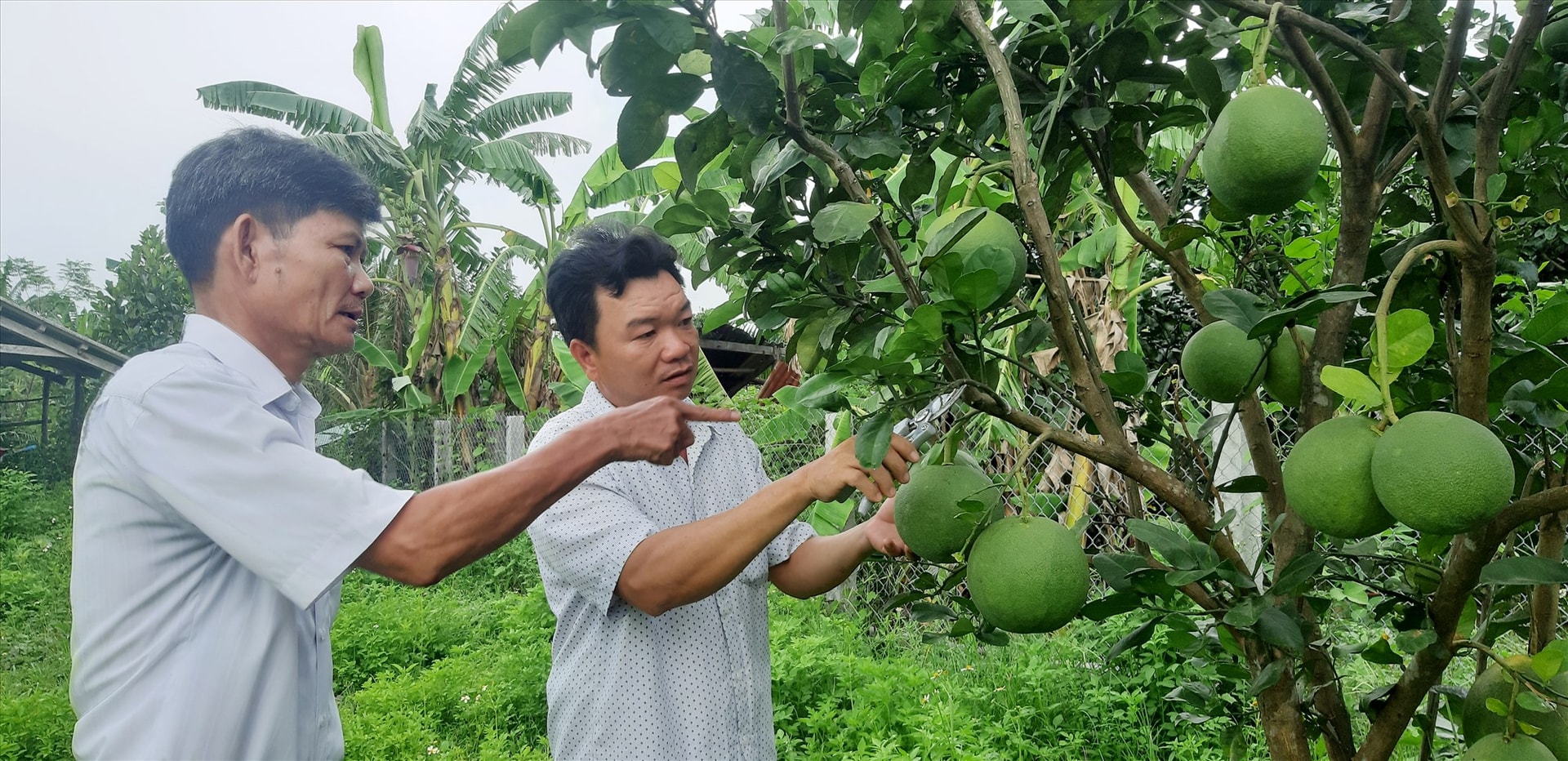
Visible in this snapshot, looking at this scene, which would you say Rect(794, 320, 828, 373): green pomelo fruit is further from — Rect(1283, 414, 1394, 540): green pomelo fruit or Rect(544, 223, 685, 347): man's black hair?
Rect(544, 223, 685, 347): man's black hair

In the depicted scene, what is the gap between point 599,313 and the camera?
1820 mm

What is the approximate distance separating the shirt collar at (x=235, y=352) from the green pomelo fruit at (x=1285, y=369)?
4.01ft

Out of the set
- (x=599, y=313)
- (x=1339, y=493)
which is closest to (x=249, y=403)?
(x=599, y=313)

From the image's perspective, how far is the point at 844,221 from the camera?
3.00 feet

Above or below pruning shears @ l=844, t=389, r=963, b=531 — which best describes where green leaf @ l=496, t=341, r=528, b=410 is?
above

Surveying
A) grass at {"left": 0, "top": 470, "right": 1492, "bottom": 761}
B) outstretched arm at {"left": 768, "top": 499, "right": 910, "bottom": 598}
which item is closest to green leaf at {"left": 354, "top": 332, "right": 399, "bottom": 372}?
grass at {"left": 0, "top": 470, "right": 1492, "bottom": 761}

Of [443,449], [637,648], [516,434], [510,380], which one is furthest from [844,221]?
[443,449]

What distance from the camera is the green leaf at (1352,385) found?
0.77m

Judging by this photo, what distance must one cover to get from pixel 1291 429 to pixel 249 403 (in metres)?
4.29

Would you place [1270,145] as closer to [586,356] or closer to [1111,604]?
[1111,604]

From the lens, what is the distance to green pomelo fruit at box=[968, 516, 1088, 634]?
0.92 m

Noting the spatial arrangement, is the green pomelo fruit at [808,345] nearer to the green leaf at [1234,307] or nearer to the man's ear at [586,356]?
the green leaf at [1234,307]

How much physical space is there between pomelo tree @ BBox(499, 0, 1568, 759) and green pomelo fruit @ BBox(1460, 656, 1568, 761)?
30mm

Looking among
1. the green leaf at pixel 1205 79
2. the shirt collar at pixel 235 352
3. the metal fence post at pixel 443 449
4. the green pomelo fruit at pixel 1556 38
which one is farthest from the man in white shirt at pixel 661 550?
the metal fence post at pixel 443 449
